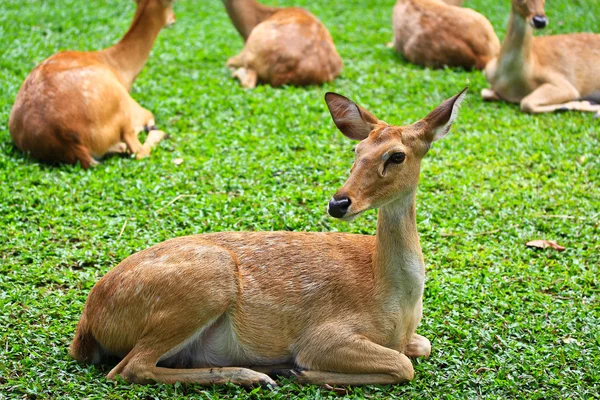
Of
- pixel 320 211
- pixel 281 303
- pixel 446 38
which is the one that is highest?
pixel 281 303

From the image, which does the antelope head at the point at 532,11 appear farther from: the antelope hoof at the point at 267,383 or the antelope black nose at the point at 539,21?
the antelope hoof at the point at 267,383

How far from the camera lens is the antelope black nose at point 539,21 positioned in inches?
358

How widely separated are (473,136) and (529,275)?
284 cm

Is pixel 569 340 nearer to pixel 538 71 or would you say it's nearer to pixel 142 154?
pixel 142 154

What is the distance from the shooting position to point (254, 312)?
4.51 metres

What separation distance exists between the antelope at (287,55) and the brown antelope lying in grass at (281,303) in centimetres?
538

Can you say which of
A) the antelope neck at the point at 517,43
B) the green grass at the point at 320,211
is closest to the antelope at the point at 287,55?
the green grass at the point at 320,211

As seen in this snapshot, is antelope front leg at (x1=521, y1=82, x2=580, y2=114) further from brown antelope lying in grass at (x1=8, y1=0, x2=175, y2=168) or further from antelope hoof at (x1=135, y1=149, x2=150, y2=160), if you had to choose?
antelope hoof at (x1=135, y1=149, x2=150, y2=160)

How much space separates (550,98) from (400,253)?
5.59m

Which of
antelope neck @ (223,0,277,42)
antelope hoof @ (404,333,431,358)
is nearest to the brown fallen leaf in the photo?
antelope hoof @ (404,333,431,358)

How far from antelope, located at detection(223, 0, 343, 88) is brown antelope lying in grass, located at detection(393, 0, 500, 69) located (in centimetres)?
125

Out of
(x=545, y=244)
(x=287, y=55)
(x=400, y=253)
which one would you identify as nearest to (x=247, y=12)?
(x=287, y=55)

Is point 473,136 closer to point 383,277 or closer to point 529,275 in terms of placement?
point 529,275

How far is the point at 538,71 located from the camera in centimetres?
968
